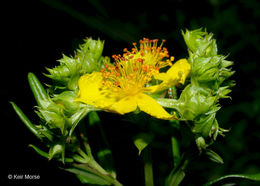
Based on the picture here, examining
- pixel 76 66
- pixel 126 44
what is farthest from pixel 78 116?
pixel 126 44

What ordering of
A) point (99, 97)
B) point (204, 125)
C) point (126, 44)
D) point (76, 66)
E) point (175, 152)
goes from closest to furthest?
point (204, 125)
point (76, 66)
point (99, 97)
point (175, 152)
point (126, 44)

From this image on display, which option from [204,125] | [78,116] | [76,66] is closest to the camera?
[204,125]

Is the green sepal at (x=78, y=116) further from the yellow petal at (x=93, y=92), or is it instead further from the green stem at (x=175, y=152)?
the green stem at (x=175, y=152)

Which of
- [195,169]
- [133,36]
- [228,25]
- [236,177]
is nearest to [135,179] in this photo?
[195,169]

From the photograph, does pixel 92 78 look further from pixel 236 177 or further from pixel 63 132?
pixel 236 177

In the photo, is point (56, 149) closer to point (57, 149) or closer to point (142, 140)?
point (57, 149)

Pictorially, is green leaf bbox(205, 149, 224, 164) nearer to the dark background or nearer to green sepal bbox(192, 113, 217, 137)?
green sepal bbox(192, 113, 217, 137)
